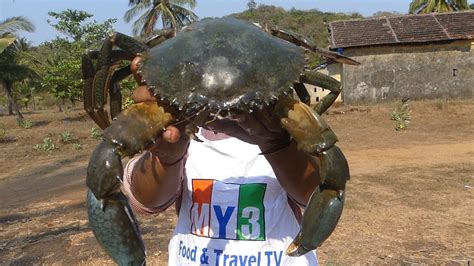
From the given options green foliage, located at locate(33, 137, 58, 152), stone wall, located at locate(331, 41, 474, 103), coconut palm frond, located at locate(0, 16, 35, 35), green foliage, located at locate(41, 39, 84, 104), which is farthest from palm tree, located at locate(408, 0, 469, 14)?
green foliage, located at locate(33, 137, 58, 152)

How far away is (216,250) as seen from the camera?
212cm

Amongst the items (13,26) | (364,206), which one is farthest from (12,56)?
(364,206)

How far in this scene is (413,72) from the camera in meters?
22.0

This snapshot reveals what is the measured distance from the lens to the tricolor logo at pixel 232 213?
2.12 m

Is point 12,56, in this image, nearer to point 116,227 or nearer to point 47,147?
point 47,147

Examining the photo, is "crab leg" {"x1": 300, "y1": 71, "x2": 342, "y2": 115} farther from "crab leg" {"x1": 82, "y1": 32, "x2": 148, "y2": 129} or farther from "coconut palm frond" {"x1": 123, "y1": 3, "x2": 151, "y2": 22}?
"coconut palm frond" {"x1": 123, "y1": 3, "x2": 151, "y2": 22}

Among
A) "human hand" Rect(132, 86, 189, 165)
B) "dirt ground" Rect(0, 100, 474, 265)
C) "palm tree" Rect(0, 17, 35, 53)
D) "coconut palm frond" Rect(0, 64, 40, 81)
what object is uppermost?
"palm tree" Rect(0, 17, 35, 53)

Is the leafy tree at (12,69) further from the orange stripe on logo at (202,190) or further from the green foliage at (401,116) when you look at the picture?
the orange stripe on logo at (202,190)

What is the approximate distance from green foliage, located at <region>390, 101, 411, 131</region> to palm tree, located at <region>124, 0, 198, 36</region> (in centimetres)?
1353

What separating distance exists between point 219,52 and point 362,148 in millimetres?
12125

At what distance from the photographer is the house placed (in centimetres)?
2170

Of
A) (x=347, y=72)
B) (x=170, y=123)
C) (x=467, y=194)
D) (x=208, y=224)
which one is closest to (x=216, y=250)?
(x=208, y=224)

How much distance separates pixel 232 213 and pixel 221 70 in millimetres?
734

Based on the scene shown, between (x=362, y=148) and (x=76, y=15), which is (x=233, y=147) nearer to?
(x=362, y=148)
